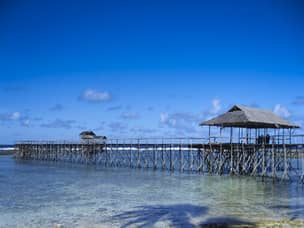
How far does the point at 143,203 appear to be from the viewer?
14.1 metres

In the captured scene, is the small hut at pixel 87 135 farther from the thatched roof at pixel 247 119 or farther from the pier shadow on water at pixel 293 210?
the pier shadow on water at pixel 293 210

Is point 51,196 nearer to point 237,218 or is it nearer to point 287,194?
point 237,218

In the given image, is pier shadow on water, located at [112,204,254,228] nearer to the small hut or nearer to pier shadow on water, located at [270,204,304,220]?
→ pier shadow on water, located at [270,204,304,220]

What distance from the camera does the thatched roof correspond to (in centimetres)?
2353

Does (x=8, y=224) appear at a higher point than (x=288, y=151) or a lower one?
lower

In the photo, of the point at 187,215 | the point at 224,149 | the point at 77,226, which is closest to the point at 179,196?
the point at 187,215

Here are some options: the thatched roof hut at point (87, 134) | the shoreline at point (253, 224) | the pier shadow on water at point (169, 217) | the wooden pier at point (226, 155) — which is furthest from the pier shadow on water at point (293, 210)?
the thatched roof hut at point (87, 134)

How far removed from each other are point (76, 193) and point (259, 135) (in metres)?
15.1

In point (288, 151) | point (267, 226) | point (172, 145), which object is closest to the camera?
point (267, 226)

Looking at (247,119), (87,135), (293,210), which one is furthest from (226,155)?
(87,135)

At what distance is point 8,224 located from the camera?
34.8ft

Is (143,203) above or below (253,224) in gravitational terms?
below

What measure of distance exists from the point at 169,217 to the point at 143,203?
8.73ft

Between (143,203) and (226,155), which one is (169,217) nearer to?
(143,203)
